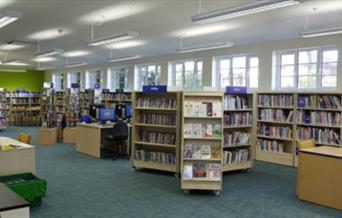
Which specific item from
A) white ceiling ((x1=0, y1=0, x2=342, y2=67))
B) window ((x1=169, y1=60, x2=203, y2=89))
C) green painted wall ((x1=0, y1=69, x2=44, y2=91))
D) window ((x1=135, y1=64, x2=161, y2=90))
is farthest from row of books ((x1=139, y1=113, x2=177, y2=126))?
green painted wall ((x1=0, y1=69, x2=44, y2=91))

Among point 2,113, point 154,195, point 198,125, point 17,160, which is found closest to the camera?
point 17,160

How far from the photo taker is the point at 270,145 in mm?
8727

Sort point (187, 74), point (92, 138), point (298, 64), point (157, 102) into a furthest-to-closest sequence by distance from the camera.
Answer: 1. point (187, 74)
2. point (298, 64)
3. point (92, 138)
4. point (157, 102)

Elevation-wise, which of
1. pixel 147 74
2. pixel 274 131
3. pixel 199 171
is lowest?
pixel 199 171

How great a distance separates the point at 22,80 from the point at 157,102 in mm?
15680

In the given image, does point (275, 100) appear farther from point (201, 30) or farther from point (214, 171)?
point (214, 171)

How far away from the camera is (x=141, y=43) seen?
1060 cm

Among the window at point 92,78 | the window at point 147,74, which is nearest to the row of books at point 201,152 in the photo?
the window at point 147,74

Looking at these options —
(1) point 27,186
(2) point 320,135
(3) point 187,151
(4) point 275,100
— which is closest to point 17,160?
(1) point 27,186

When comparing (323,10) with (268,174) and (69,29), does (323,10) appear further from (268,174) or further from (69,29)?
(69,29)

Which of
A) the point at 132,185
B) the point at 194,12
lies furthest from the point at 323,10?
the point at 132,185

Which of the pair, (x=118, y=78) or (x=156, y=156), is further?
(x=118, y=78)

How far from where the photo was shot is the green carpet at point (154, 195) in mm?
4762

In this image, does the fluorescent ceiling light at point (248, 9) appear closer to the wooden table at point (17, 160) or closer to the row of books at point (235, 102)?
the row of books at point (235, 102)
